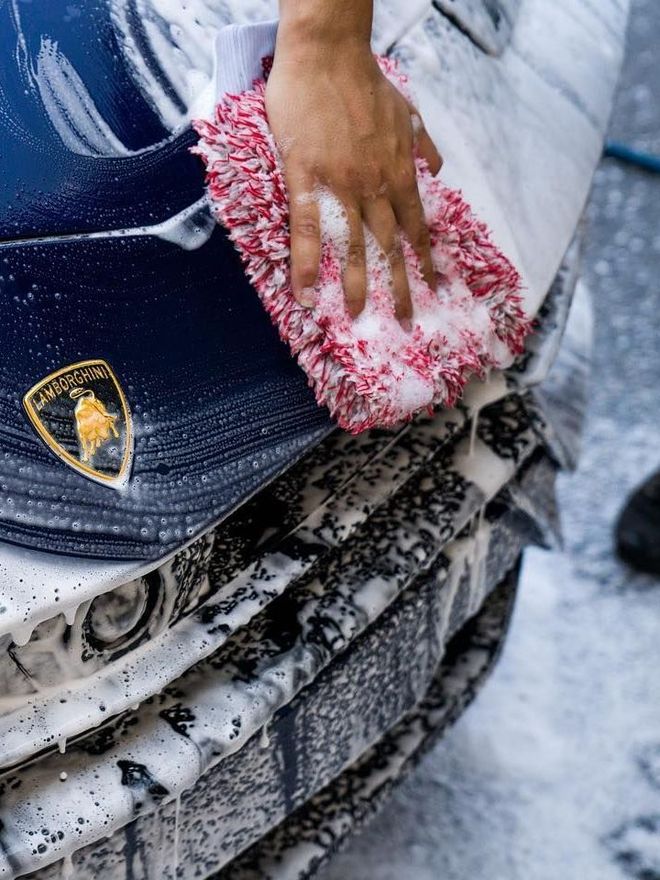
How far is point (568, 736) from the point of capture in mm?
2121

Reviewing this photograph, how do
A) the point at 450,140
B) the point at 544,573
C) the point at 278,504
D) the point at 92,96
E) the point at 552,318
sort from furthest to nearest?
the point at 544,573 < the point at 552,318 < the point at 450,140 < the point at 278,504 < the point at 92,96

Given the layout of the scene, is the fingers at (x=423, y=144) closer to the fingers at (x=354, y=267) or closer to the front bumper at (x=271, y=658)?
the fingers at (x=354, y=267)

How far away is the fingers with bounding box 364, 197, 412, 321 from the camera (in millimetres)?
1196

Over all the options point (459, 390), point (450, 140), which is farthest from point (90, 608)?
point (450, 140)

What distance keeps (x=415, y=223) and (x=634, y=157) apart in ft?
9.99

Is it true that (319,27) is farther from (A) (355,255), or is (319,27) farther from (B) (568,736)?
(B) (568,736)

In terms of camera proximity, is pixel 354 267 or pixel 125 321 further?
pixel 354 267

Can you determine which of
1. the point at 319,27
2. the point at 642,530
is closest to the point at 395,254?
the point at 319,27

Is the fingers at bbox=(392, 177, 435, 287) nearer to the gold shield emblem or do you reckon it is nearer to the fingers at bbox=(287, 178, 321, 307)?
the fingers at bbox=(287, 178, 321, 307)

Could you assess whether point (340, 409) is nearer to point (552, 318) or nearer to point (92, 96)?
point (92, 96)

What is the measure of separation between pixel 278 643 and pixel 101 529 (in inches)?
11.6

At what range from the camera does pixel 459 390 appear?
127 centimetres

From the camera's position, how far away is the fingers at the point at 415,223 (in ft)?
4.01

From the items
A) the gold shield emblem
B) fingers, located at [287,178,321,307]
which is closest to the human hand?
fingers, located at [287,178,321,307]
